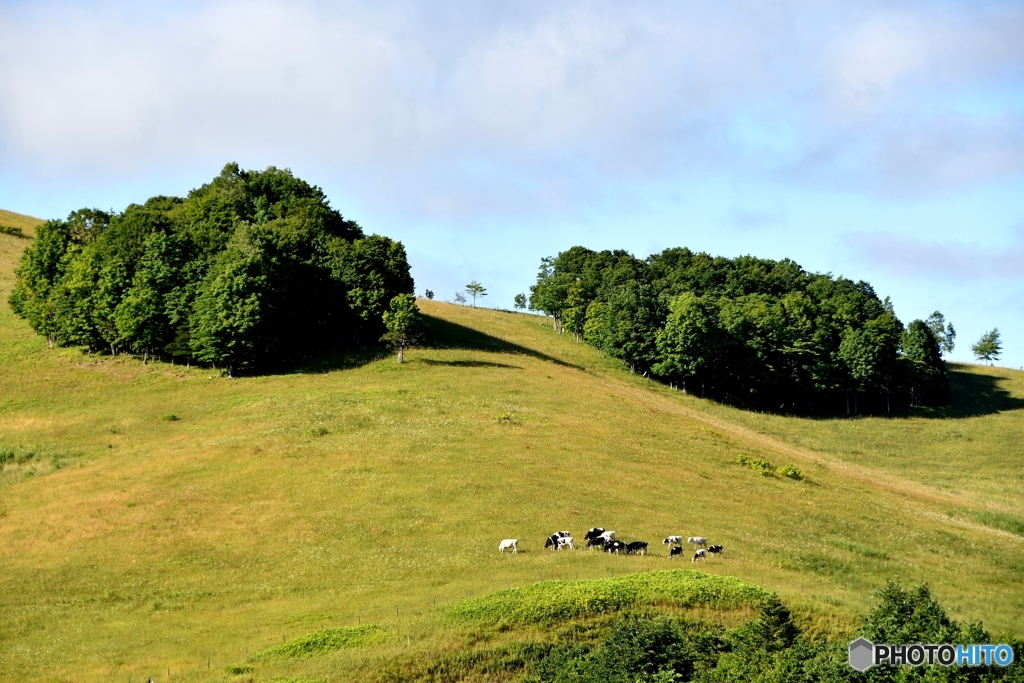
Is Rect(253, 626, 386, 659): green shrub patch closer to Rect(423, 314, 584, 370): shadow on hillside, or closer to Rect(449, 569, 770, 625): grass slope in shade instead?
Rect(449, 569, 770, 625): grass slope in shade

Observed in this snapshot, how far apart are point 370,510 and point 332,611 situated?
1480cm

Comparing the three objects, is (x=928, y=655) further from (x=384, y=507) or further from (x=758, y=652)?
(x=384, y=507)

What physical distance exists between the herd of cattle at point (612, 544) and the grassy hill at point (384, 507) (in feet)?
3.67

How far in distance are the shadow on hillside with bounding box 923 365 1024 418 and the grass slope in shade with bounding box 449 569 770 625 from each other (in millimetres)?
98798

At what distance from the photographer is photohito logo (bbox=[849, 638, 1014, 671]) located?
33.4 meters

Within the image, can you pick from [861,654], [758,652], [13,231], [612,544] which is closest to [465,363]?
[612,544]

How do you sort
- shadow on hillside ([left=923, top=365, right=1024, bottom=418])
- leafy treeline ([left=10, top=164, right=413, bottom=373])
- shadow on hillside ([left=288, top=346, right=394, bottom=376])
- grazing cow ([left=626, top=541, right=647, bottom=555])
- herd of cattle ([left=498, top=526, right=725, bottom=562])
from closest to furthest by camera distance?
herd of cattle ([left=498, top=526, right=725, bottom=562]) → grazing cow ([left=626, top=541, right=647, bottom=555]) → leafy treeline ([left=10, top=164, right=413, bottom=373]) → shadow on hillside ([left=288, top=346, right=394, bottom=376]) → shadow on hillside ([left=923, top=365, right=1024, bottom=418])

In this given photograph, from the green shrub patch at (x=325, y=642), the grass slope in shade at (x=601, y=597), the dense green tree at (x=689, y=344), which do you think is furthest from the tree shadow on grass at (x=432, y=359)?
the green shrub patch at (x=325, y=642)

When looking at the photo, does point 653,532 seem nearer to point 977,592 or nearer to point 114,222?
point 977,592

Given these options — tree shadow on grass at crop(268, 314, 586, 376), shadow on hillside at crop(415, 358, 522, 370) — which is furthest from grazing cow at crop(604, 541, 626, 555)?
tree shadow on grass at crop(268, 314, 586, 376)

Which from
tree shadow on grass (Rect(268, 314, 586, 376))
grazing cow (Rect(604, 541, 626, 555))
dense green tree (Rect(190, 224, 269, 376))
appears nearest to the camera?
grazing cow (Rect(604, 541, 626, 555))

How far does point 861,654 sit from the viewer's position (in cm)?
3491

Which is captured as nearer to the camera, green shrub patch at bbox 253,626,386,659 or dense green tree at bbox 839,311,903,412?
green shrub patch at bbox 253,626,386,659

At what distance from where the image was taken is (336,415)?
7900 centimetres
